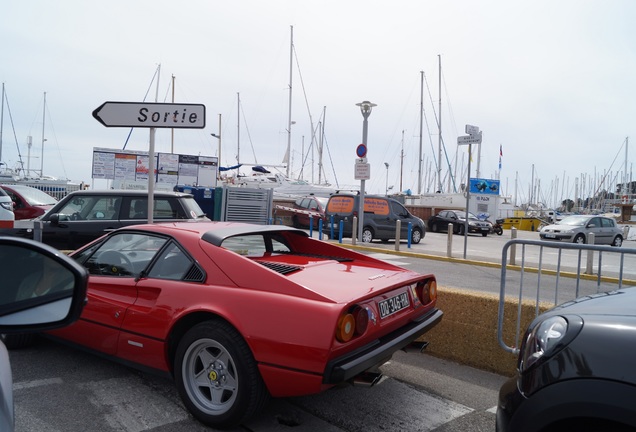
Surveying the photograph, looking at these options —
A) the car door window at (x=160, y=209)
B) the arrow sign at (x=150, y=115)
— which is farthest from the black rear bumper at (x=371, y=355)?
the car door window at (x=160, y=209)

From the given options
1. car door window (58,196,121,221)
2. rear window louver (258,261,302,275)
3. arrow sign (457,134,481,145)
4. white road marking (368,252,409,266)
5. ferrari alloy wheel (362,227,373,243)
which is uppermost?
arrow sign (457,134,481,145)

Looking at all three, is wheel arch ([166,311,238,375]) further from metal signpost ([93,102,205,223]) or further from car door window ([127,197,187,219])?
car door window ([127,197,187,219])

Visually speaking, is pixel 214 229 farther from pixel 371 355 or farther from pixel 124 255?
pixel 371 355

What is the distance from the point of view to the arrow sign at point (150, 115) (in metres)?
6.68

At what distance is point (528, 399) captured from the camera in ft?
7.27

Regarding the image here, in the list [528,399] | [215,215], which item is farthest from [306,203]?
[528,399]

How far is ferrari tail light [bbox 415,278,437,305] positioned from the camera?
159 inches

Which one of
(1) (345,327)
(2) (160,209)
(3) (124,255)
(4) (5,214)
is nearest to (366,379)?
(1) (345,327)

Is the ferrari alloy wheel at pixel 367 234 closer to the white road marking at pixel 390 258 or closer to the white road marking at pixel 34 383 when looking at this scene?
the white road marking at pixel 390 258

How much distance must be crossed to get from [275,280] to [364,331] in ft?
2.15

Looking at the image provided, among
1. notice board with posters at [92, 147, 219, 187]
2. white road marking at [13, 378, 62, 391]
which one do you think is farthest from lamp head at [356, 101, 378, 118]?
notice board with posters at [92, 147, 219, 187]

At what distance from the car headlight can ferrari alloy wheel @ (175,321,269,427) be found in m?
1.61

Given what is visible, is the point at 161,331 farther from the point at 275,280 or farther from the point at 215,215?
the point at 215,215

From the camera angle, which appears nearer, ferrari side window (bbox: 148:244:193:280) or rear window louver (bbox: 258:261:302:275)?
rear window louver (bbox: 258:261:302:275)
